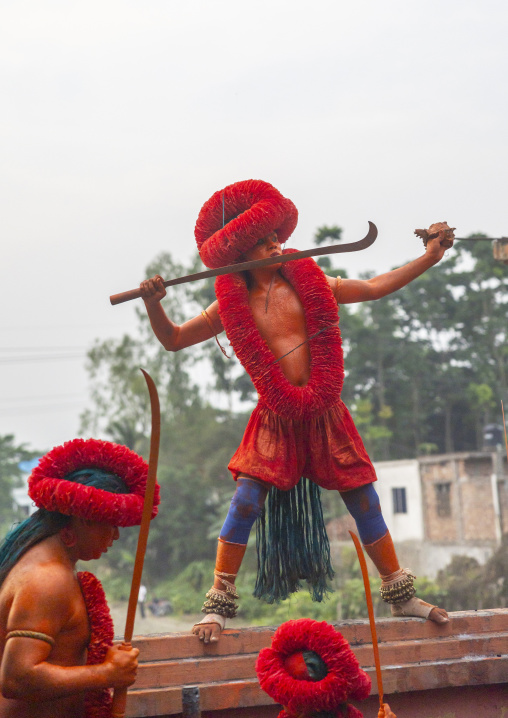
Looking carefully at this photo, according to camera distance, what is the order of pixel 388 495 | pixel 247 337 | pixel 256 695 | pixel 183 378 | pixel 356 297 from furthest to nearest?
pixel 183 378
pixel 388 495
pixel 356 297
pixel 247 337
pixel 256 695

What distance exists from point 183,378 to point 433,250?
28685 mm

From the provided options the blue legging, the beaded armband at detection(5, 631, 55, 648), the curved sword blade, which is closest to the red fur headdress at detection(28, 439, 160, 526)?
the beaded armband at detection(5, 631, 55, 648)

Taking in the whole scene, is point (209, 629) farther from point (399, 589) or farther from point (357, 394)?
point (357, 394)

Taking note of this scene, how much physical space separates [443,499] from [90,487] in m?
27.3

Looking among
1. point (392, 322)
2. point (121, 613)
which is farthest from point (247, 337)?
point (392, 322)

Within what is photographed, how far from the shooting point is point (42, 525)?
2484 millimetres

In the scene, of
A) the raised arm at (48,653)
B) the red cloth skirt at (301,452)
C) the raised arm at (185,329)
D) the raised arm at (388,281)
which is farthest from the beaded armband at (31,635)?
the raised arm at (388,281)

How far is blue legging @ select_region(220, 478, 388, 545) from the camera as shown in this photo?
3.70 metres

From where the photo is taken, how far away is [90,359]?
111 feet

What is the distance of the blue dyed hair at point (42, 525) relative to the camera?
2.43 m

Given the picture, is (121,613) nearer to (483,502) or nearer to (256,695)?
(483,502)

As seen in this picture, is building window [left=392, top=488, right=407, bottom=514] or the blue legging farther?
building window [left=392, top=488, right=407, bottom=514]

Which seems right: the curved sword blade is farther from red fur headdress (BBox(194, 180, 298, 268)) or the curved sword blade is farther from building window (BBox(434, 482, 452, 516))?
building window (BBox(434, 482, 452, 516))

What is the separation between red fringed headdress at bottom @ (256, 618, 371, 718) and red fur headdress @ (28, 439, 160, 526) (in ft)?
1.81
